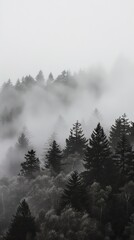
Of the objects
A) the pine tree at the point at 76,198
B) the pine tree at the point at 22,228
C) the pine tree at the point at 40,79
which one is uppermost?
the pine tree at the point at 40,79

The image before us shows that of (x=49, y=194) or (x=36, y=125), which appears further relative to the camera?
(x=36, y=125)

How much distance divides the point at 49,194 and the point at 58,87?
10501 cm

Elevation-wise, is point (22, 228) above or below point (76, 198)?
below

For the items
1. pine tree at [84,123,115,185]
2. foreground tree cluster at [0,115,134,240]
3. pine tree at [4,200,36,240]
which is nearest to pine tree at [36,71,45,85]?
foreground tree cluster at [0,115,134,240]

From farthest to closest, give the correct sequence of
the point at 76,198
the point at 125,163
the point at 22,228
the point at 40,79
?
1. the point at 40,79
2. the point at 125,163
3. the point at 76,198
4. the point at 22,228

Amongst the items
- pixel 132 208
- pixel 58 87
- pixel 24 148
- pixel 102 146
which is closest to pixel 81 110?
pixel 58 87

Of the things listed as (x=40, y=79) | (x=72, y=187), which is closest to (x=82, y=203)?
(x=72, y=187)

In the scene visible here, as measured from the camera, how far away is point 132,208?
53.8m

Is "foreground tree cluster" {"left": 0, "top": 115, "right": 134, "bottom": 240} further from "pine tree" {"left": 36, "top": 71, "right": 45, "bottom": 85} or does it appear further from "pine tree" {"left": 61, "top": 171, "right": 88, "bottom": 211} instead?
"pine tree" {"left": 36, "top": 71, "right": 45, "bottom": 85}

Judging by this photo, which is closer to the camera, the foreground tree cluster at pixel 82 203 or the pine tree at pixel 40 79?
the foreground tree cluster at pixel 82 203

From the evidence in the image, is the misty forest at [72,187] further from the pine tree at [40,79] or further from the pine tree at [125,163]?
the pine tree at [40,79]

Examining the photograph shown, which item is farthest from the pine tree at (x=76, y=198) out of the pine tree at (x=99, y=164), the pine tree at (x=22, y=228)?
the pine tree at (x=22, y=228)

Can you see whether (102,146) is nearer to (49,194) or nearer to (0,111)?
(49,194)

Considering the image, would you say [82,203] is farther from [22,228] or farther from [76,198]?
[22,228]
